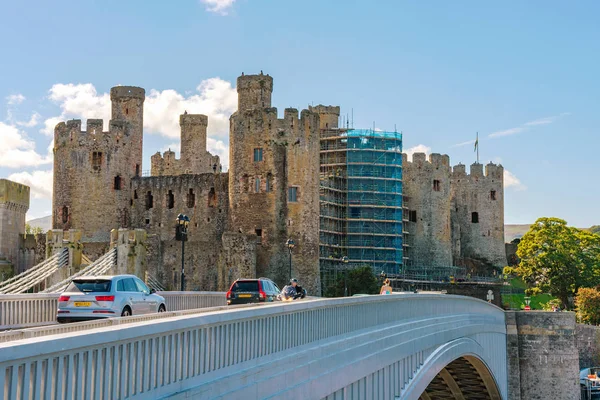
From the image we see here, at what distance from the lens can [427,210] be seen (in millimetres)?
74062

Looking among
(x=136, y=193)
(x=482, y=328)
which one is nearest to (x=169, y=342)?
(x=482, y=328)

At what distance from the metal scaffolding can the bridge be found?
42.0 metres

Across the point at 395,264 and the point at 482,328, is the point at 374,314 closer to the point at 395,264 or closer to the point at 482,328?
the point at 482,328

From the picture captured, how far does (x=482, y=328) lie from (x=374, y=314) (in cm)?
1600

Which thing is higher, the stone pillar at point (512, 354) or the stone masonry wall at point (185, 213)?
the stone masonry wall at point (185, 213)

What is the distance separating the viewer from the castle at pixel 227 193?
55219mm

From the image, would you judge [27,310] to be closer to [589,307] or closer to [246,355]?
[246,355]

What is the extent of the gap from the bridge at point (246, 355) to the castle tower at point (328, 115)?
167 feet

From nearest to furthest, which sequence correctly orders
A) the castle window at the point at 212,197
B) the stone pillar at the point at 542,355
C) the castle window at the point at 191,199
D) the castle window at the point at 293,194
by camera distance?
the stone pillar at the point at 542,355 → the castle window at the point at 293,194 → the castle window at the point at 212,197 → the castle window at the point at 191,199

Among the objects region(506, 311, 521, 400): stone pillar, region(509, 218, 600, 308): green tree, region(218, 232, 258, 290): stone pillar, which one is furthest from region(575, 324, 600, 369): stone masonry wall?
region(218, 232, 258, 290): stone pillar

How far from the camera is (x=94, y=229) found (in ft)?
201

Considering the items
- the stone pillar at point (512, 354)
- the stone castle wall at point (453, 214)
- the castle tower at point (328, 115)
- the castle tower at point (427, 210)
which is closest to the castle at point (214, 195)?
the castle tower at point (328, 115)

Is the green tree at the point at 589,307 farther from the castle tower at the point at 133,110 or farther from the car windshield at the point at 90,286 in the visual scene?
the car windshield at the point at 90,286

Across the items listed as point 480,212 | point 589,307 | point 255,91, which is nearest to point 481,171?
point 480,212
